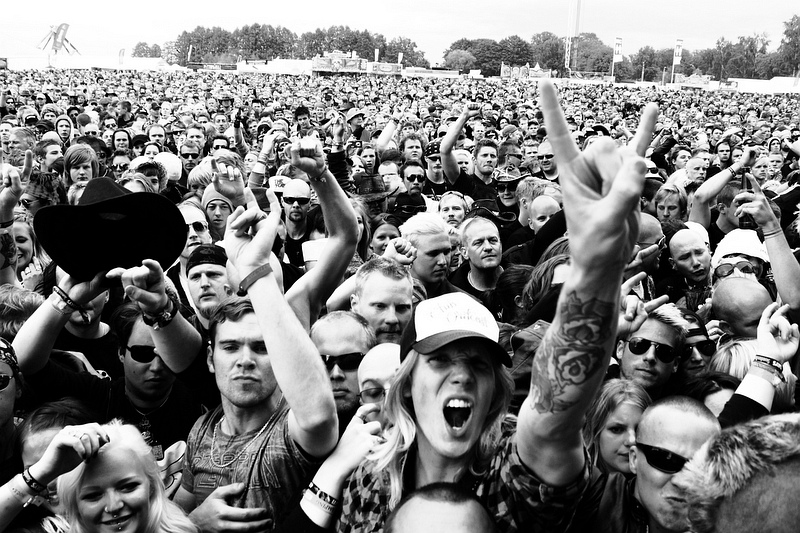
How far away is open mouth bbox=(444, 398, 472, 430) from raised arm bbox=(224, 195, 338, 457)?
1.23 ft

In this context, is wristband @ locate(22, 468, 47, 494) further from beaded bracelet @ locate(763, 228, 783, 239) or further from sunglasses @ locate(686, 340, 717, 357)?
beaded bracelet @ locate(763, 228, 783, 239)

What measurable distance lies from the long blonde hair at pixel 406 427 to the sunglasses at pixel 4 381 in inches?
60.0

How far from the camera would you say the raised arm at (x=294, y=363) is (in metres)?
2.29

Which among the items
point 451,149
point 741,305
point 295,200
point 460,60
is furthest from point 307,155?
point 460,60

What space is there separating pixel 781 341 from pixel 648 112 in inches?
68.1

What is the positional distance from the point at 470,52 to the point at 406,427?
138m

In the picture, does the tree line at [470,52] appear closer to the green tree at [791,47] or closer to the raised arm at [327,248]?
the green tree at [791,47]

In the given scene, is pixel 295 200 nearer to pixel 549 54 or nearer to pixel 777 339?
pixel 777 339

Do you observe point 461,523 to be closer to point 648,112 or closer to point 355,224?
point 648,112

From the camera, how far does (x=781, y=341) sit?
2979 mm

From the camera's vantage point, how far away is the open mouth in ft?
7.09

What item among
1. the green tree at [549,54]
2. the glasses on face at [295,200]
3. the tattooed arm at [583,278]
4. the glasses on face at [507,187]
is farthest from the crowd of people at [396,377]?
the green tree at [549,54]

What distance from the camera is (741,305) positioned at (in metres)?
4.00

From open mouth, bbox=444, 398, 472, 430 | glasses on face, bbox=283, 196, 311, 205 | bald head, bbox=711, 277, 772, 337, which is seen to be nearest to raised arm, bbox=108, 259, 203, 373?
open mouth, bbox=444, 398, 472, 430
